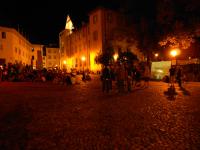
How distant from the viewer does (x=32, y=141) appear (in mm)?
5734

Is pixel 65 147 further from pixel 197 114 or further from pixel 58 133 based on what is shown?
pixel 197 114

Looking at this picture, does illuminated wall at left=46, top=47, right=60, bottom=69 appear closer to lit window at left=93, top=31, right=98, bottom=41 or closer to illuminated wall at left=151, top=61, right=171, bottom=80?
lit window at left=93, top=31, right=98, bottom=41

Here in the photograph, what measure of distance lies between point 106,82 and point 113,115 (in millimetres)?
7724

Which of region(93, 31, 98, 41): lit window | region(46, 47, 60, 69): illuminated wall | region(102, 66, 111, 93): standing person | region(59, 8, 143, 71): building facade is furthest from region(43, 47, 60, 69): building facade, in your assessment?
region(102, 66, 111, 93): standing person

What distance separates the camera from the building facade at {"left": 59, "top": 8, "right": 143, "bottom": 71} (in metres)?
38.5

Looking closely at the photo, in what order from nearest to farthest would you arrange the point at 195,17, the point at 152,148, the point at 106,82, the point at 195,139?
1. the point at 152,148
2. the point at 195,139
3. the point at 106,82
4. the point at 195,17

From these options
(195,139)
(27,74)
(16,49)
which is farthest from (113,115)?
(16,49)

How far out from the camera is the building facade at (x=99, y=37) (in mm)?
38525

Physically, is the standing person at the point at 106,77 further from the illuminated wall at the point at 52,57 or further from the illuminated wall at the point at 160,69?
the illuminated wall at the point at 52,57

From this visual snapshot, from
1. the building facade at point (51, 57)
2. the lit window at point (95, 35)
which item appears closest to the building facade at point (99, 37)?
the lit window at point (95, 35)

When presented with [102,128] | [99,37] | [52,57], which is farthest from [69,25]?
[102,128]

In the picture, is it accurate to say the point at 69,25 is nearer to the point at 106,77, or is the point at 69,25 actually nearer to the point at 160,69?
the point at 160,69

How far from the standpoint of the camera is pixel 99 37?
1946 inches

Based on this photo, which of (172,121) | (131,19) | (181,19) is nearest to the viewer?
(172,121)
